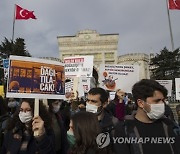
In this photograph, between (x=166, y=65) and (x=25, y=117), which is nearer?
(x=25, y=117)

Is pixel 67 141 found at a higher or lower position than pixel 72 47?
lower

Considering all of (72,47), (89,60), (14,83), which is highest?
(72,47)

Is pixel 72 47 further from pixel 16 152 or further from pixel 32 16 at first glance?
pixel 16 152

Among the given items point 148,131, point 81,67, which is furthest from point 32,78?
point 81,67

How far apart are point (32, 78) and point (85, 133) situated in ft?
2.86

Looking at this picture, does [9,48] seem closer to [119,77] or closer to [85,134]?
[119,77]

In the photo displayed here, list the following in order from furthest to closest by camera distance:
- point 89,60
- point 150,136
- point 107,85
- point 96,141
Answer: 1. point 89,60
2. point 107,85
3. point 96,141
4. point 150,136

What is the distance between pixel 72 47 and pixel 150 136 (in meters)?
60.4

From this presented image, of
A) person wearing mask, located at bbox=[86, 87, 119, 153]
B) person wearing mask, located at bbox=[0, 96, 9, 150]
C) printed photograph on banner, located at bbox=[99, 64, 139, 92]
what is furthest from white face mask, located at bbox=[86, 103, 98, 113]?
printed photograph on banner, located at bbox=[99, 64, 139, 92]

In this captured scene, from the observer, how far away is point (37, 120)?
2.99m

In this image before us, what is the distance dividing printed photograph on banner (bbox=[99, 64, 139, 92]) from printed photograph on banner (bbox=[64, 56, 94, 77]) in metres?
2.20

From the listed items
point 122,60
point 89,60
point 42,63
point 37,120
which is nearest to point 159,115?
point 37,120

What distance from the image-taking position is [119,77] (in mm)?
7516

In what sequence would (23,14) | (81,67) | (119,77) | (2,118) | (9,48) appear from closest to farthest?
(2,118)
(119,77)
(81,67)
(23,14)
(9,48)
